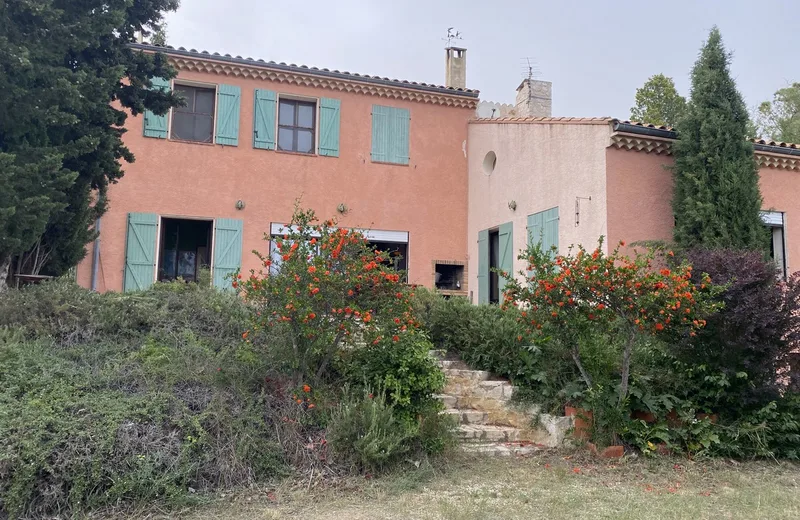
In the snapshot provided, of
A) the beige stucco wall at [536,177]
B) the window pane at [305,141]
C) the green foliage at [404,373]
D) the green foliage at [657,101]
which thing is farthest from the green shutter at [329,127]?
the green foliage at [657,101]

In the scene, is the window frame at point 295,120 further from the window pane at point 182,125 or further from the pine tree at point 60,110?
the pine tree at point 60,110

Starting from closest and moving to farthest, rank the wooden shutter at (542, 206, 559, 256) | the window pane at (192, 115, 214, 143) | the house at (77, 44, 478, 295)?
the wooden shutter at (542, 206, 559, 256) → the house at (77, 44, 478, 295) → the window pane at (192, 115, 214, 143)

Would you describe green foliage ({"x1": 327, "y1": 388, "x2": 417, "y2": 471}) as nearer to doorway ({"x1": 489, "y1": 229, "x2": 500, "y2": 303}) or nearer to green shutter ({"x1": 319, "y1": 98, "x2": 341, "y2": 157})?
doorway ({"x1": 489, "y1": 229, "x2": 500, "y2": 303})

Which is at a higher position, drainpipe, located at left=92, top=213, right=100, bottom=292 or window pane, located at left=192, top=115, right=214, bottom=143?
window pane, located at left=192, top=115, right=214, bottom=143

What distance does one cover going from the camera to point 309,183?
1186 centimetres

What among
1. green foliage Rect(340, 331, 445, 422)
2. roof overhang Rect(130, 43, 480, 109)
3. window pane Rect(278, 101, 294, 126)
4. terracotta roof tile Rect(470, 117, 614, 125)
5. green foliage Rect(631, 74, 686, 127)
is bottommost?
green foliage Rect(340, 331, 445, 422)

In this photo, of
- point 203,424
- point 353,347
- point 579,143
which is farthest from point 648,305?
point 579,143

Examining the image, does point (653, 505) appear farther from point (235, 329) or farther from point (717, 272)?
point (235, 329)

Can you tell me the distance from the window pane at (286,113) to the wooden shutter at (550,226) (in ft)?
17.7

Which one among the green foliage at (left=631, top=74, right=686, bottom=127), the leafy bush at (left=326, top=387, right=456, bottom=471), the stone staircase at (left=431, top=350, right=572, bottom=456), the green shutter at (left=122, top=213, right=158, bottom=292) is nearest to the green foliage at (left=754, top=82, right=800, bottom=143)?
the green foliage at (left=631, top=74, right=686, bottom=127)

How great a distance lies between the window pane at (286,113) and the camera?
39.4ft

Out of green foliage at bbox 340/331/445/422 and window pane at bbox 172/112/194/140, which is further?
window pane at bbox 172/112/194/140

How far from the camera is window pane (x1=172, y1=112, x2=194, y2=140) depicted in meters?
11.5

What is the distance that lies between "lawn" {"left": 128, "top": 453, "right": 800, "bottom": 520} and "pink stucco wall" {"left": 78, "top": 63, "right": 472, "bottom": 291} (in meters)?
7.13
